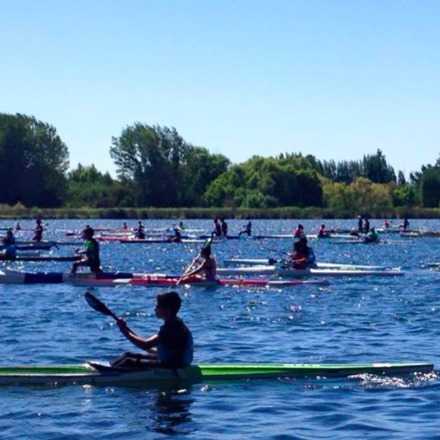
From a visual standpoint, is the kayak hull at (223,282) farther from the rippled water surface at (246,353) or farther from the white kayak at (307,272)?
the white kayak at (307,272)

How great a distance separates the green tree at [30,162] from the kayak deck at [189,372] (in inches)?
4070

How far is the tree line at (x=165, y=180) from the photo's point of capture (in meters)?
119

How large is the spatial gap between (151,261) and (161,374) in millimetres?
35264

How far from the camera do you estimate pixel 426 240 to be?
71938 mm

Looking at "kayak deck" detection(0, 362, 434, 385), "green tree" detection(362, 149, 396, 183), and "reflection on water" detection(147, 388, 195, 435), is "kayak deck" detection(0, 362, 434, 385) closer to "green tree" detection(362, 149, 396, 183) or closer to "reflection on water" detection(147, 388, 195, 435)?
"reflection on water" detection(147, 388, 195, 435)

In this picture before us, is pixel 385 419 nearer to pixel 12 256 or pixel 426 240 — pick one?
pixel 12 256

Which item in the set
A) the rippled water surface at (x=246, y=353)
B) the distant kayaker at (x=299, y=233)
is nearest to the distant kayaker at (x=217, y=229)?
the distant kayaker at (x=299, y=233)

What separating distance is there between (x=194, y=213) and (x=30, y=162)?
1758 cm

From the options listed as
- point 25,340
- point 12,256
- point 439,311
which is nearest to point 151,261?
point 12,256

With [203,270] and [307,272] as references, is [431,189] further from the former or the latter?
[203,270]

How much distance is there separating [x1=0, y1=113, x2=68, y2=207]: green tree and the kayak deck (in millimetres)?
103384

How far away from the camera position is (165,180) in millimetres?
121375

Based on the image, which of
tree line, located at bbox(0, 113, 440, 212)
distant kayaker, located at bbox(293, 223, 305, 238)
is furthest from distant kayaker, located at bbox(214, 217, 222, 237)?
tree line, located at bbox(0, 113, 440, 212)

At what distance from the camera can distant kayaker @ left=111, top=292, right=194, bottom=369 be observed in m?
14.8
